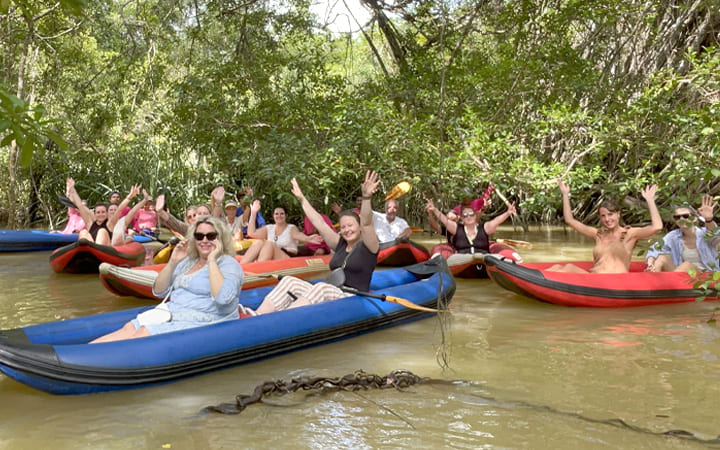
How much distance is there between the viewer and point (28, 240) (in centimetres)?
1128

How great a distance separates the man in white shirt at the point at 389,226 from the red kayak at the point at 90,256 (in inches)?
115

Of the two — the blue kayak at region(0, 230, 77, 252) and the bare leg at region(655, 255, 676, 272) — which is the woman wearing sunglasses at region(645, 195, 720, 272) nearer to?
the bare leg at region(655, 255, 676, 272)

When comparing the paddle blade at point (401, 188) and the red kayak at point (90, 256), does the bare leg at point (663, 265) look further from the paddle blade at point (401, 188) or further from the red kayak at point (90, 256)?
the red kayak at point (90, 256)

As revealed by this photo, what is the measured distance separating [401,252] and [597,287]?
119 inches

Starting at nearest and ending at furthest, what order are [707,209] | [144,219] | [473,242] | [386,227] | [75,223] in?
1. [707,209]
2. [473,242]
3. [386,227]
4. [144,219]
5. [75,223]

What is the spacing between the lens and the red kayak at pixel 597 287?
6031 mm

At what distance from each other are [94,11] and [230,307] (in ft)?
34.9

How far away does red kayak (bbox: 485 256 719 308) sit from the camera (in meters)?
6.03

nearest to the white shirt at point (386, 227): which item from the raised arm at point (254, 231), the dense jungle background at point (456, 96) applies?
the dense jungle background at point (456, 96)

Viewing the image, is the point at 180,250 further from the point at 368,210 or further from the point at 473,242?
the point at 473,242

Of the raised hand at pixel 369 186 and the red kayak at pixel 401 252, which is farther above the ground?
the raised hand at pixel 369 186

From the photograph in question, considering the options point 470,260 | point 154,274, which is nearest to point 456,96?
point 470,260

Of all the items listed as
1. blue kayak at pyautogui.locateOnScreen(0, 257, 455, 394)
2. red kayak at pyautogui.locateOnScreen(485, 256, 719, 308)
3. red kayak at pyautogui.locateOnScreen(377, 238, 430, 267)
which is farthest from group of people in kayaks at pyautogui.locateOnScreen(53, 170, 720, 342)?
red kayak at pyautogui.locateOnScreen(377, 238, 430, 267)

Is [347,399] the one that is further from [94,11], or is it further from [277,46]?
[94,11]
